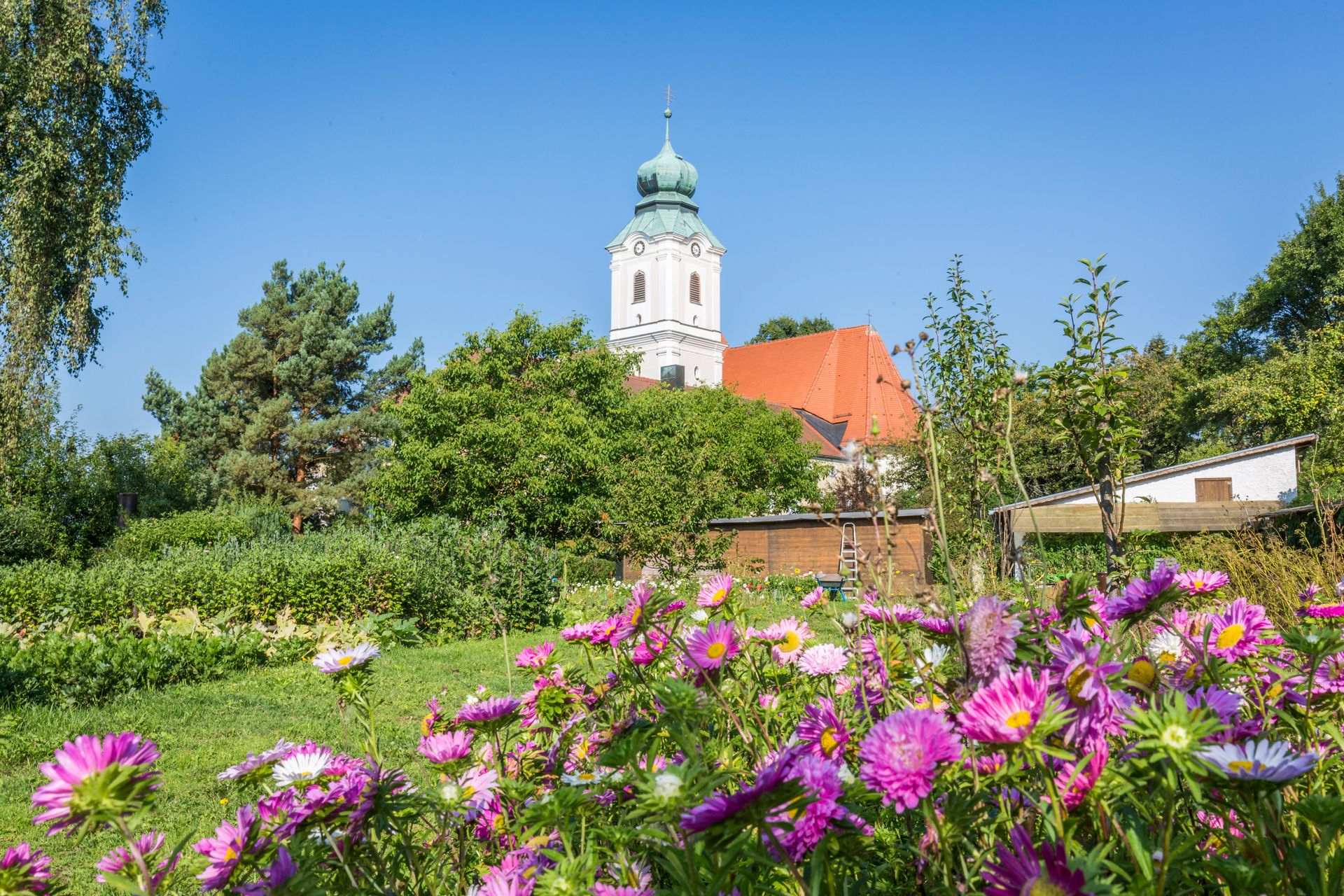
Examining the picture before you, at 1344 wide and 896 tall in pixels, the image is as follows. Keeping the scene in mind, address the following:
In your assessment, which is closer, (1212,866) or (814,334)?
(1212,866)

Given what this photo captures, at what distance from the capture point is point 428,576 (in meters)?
10.5

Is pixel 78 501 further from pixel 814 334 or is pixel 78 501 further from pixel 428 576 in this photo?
pixel 814 334

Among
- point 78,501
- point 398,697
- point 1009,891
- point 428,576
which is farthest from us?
point 78,501

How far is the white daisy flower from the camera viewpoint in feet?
3.95

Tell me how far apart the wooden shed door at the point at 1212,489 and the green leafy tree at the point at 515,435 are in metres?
11.5

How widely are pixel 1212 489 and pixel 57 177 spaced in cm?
2073

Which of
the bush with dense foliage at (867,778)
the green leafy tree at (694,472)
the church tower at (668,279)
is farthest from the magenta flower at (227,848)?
the church tower at (668,279)

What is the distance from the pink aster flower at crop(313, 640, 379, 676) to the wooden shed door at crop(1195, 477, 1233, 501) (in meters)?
20.2

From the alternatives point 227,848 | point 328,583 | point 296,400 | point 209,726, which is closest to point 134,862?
point 227,848

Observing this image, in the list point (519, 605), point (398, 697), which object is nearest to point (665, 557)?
point (519, 605)

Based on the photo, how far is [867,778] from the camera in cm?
83

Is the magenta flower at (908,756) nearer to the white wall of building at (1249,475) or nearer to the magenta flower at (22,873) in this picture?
the magenta flower at (22,873)

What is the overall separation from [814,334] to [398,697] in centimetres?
4538

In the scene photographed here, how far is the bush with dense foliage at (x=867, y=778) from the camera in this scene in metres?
0.80
